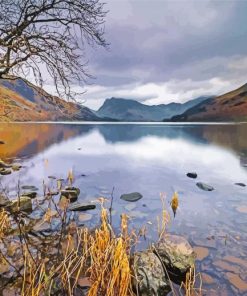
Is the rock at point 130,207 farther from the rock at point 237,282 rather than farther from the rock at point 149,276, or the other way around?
the rock at point 149,276

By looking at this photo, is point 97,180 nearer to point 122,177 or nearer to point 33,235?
point 122,177

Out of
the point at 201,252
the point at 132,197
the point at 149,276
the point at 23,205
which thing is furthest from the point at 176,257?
the point at 132,197

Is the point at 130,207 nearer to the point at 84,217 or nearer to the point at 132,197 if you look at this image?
the point at 132,197

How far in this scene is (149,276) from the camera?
19.7 feet

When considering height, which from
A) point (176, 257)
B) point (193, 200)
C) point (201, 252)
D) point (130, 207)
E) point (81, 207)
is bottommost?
point (193, 200)

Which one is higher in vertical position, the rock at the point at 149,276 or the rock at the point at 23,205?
the rock at the point at 149,276

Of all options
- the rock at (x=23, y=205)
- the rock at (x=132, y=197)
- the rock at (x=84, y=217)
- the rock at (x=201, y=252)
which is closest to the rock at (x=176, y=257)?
the rock at (x=201, y=252)

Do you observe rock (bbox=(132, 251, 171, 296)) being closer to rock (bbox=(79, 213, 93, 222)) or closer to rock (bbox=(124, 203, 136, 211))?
rock (bbox=(79, 213, 93, 222))

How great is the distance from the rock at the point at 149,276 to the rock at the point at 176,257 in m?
0.40

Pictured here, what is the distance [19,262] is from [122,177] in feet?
49.9

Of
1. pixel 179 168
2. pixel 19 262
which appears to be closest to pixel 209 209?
pixel 19 262

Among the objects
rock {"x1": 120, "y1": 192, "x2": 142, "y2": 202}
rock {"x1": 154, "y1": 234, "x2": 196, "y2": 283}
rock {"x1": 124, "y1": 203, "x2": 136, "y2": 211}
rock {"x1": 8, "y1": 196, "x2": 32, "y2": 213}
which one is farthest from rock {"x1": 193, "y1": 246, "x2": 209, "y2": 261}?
rock {"x1": 8, "y1": 196, "x2": 32, "y2": 213}

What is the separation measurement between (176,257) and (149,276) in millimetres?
1031

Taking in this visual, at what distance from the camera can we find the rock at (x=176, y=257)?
666 cm
